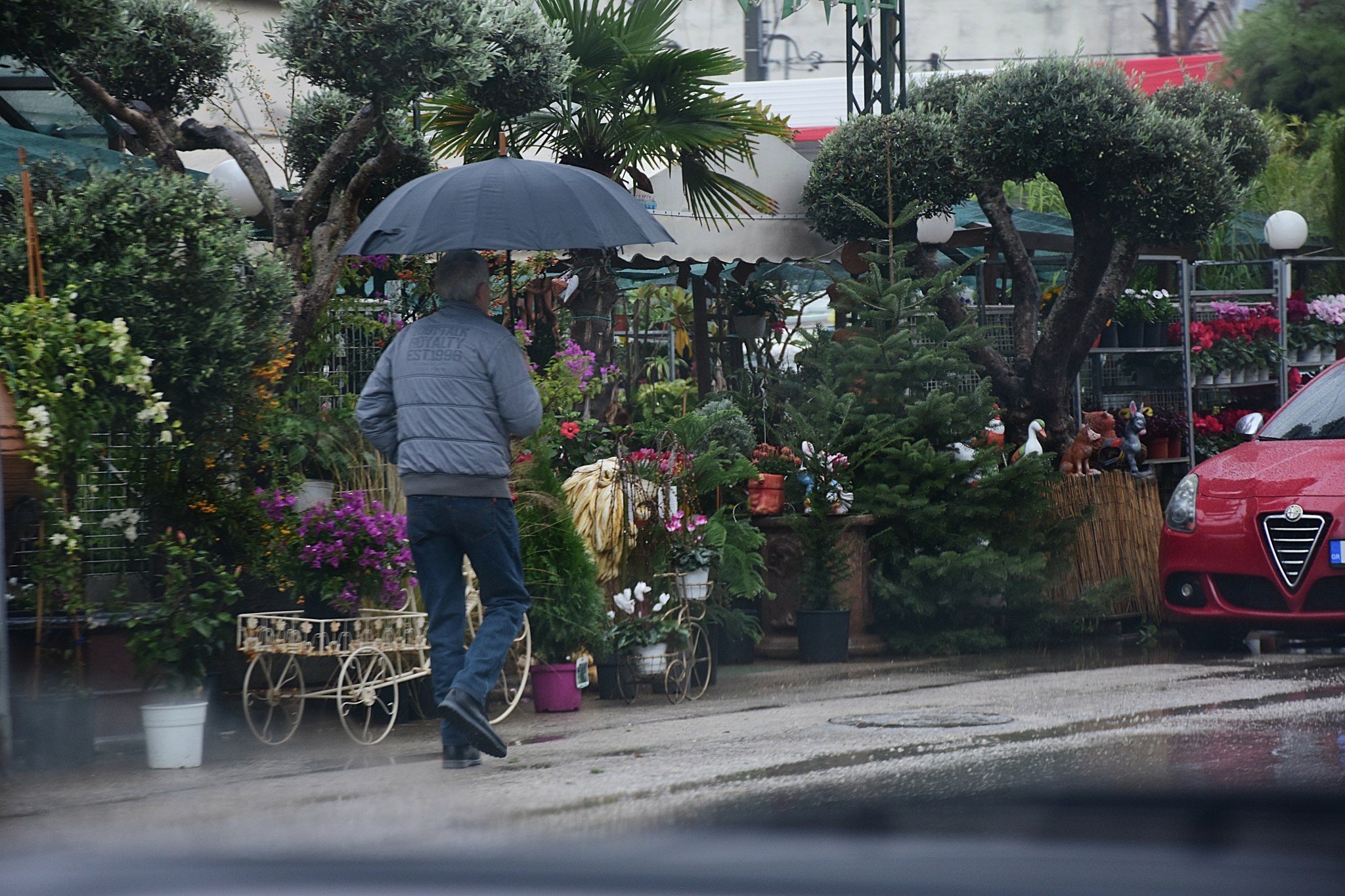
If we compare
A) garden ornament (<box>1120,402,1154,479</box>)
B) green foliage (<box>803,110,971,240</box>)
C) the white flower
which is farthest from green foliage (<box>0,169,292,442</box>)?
garden ornament (<box>1120,402,1154,479</box>)

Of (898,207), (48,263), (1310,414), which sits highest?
(898,207)

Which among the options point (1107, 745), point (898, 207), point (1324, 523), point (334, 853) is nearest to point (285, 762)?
point (1107, 745)

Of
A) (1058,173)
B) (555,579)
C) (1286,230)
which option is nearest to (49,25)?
(555,579)

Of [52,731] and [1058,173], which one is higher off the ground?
[1058,173]

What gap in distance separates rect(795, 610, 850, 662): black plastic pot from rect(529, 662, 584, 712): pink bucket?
1.98 m

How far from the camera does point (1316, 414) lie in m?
9.16

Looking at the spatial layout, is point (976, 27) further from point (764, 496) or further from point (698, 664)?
point (698, 664)

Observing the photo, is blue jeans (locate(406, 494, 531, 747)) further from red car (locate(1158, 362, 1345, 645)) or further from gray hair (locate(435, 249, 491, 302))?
→ red car (locate(1158, 362, 1345, 645))

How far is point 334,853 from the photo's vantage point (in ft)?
5.48

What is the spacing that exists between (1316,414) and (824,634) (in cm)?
331

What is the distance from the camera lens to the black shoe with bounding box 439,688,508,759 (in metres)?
5.59

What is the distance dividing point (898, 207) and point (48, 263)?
627 cm

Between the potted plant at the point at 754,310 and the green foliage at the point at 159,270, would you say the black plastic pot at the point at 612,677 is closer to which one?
the green foliage at the point at 159,270

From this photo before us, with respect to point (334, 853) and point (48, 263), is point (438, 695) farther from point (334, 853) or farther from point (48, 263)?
point (334, 853)
